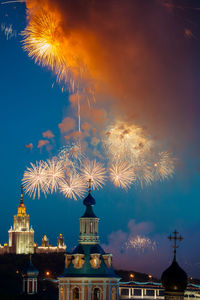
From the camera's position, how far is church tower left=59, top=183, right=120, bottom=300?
5941cm

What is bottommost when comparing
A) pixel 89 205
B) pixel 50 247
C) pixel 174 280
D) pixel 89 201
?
pixel 174 280

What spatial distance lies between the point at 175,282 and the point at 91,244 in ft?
49.1

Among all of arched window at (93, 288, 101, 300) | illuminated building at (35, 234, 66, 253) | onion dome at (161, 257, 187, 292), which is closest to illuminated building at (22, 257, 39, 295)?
arched window at (93, 288, 101, 300)

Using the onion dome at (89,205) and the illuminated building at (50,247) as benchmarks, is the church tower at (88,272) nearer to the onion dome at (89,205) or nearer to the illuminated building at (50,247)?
the onion dome at (89,205)

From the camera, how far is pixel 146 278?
321 ft

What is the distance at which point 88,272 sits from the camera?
59.9 metres

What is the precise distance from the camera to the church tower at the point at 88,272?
59406 mm

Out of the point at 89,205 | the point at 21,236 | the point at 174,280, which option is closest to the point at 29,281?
the point at 89,205

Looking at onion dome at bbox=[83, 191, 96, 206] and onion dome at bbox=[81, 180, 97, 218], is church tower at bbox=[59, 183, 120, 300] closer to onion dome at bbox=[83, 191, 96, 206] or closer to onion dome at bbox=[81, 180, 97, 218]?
onion dome at bbox=[81, 180, 97, 218]

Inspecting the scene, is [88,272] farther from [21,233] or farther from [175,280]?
[21,233]

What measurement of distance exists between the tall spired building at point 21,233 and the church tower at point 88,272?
11994cm

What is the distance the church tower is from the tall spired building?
120 m

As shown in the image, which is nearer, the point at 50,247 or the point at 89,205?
the point at 89,205

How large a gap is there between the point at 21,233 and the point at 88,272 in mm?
123466
